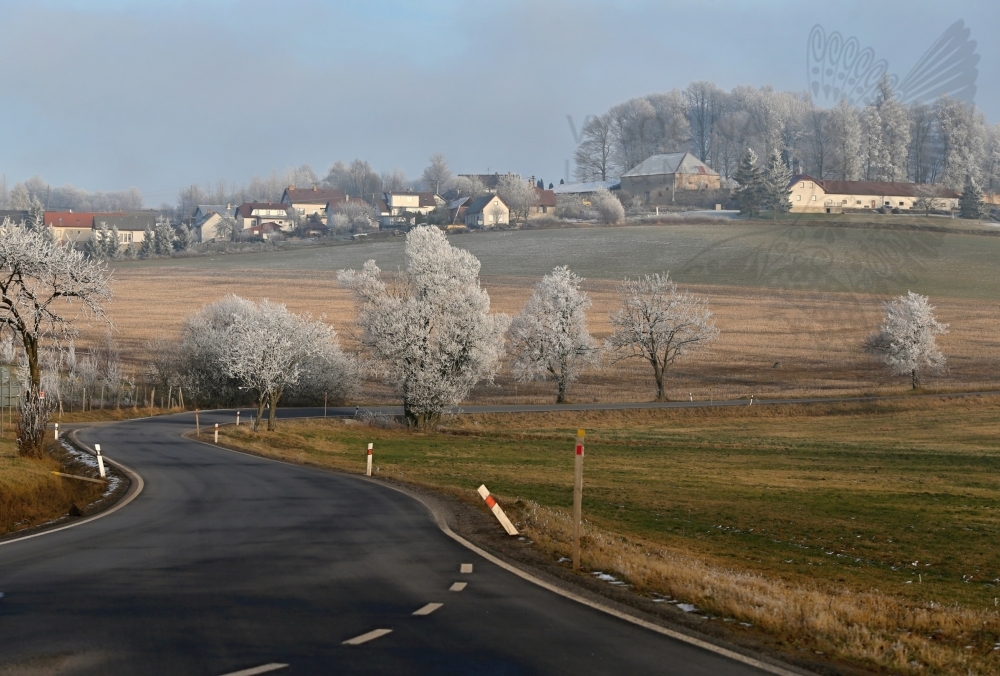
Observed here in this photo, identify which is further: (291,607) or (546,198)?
(546,198)

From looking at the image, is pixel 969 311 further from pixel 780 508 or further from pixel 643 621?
pixel 643 621

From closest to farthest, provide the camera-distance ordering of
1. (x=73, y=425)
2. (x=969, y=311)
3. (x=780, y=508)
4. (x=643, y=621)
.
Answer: (x=643, y=621), (x=780, y=508), (x=73, y=425), (x=969, y=311)

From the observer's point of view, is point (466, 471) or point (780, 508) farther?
point (466, 471)

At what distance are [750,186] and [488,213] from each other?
45.7 meters

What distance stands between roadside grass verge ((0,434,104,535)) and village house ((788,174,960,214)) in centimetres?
10907

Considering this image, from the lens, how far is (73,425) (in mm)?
50344

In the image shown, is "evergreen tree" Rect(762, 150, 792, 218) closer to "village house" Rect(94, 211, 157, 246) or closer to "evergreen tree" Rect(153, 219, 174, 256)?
"evergreen tree" Rect(153, 219, 174, 256)

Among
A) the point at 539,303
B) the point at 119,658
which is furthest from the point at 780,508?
the point at 539,303

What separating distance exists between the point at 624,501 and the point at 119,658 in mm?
20526

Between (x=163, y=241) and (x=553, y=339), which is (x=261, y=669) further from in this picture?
(x=163, y=241)

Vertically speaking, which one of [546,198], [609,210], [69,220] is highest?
[546,198]

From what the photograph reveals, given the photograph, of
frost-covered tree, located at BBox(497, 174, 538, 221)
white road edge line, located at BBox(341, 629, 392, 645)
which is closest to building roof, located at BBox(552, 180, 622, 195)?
frost-covered tree, located at BBox(497, 174, 538, 221)

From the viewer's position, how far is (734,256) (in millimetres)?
121938

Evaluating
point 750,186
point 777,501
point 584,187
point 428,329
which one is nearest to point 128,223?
point 584,187
